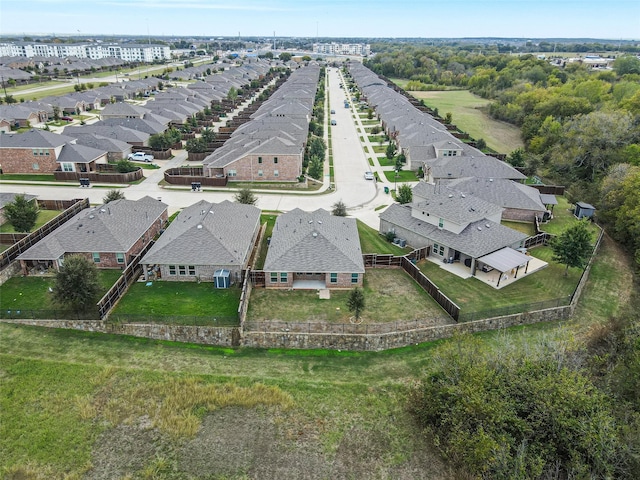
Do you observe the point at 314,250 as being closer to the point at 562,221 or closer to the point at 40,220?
the point at 40,220

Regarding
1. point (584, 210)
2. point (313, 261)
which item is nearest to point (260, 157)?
point (313, 261)

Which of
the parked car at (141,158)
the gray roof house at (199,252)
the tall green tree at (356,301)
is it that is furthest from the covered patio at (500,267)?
the parked car at (141,158)

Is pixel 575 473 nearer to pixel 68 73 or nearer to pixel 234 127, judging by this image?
pixel 234 127

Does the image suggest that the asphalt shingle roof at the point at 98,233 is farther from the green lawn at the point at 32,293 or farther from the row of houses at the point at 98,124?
the row of houses at the point at 98,124

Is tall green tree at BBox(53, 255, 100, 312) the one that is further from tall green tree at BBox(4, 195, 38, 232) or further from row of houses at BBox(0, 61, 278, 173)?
row of houses at BBox(0, 61, 278, 173)

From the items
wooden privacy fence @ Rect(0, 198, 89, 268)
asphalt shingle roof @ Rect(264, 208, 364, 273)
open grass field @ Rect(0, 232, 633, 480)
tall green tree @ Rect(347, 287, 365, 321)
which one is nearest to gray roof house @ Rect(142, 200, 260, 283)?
asphalt shingle roof @ Rect(264, 208, 364, 273)
